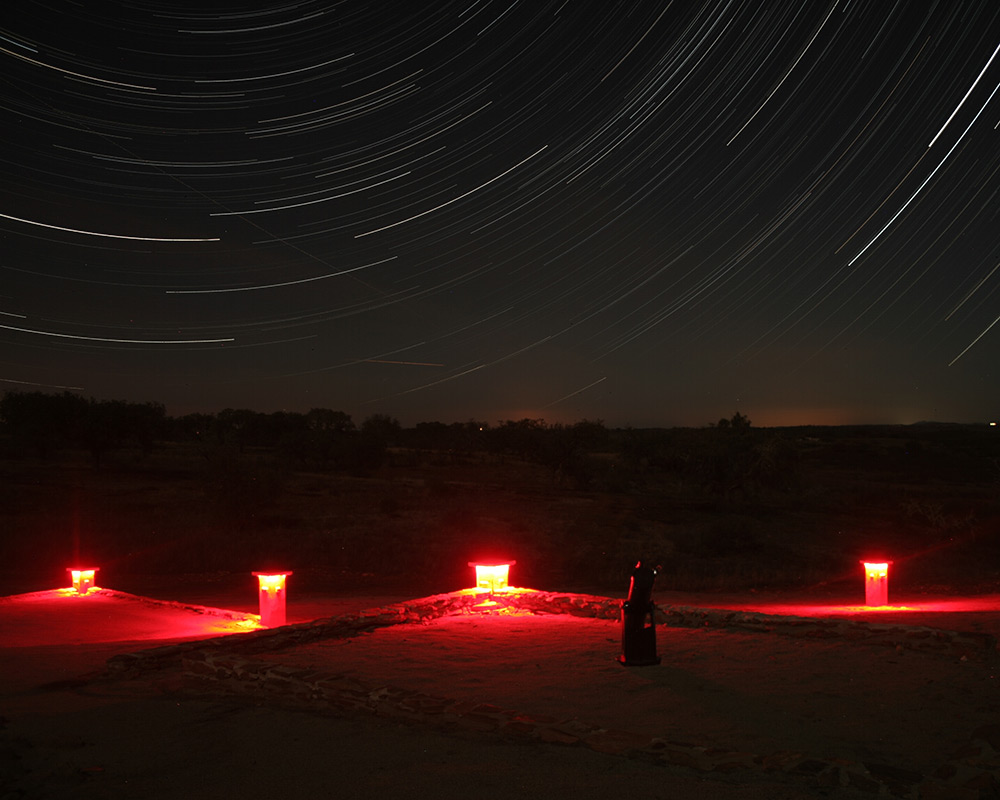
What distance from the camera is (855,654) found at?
8.66 metres

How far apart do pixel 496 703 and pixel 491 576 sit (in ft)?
19.4

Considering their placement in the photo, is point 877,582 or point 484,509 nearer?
point 877,582

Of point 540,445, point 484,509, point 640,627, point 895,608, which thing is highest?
point 540,445

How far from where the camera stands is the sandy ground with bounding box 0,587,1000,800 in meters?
5.19

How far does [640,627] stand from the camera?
8.24m

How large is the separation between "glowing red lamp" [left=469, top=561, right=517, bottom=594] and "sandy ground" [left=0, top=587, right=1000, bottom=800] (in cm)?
203

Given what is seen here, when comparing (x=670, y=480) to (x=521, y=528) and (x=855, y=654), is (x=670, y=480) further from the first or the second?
(x=855, y=654)

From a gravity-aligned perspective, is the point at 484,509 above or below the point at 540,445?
below

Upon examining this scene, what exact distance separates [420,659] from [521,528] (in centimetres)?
1884

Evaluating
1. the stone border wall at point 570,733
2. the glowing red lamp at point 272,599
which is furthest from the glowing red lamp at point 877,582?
the glowing red lamp at point 272,599

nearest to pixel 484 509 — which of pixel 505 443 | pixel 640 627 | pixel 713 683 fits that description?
pixel 640 627

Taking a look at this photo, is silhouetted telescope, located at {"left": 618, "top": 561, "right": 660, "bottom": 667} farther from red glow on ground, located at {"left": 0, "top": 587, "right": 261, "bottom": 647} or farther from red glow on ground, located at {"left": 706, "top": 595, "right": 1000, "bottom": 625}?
red glow on ground, located at {"left": 0, "top": 587, "right": 261, "bottom": 647}

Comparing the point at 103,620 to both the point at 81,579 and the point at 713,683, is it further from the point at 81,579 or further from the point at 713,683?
the point at 713,683

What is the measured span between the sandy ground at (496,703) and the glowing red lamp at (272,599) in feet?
3.92
